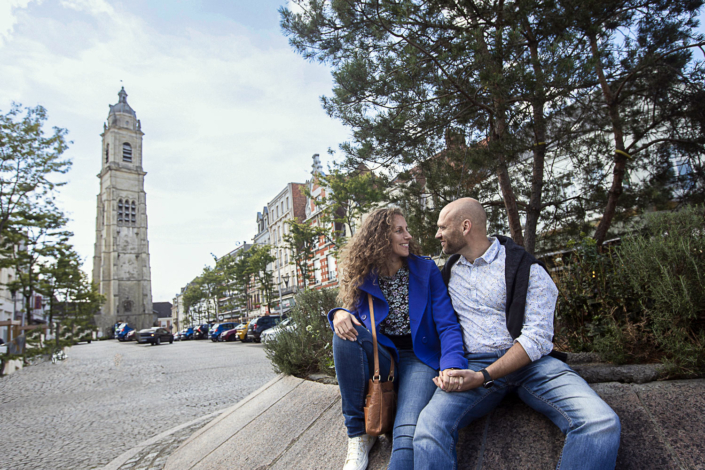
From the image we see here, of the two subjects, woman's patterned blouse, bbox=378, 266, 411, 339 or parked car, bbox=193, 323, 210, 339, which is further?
parked car, bbox=193, 323, 210, 339

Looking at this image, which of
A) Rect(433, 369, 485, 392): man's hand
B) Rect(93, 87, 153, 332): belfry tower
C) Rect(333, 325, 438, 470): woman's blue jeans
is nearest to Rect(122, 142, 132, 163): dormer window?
Rect(93, 87, 153, 332): belfry tower

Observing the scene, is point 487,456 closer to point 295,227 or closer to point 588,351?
point 588,351

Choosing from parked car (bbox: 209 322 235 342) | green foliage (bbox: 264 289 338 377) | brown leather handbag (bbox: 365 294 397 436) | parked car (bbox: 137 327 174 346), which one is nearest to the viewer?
brown leather handbag (bbox: 365 294 397 436)

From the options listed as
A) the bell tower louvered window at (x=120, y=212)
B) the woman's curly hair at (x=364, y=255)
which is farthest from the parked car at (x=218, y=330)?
the bell tower louvered window at (x=120, y=212)

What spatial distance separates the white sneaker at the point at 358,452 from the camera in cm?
243

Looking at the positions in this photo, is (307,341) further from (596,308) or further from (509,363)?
(509,363)

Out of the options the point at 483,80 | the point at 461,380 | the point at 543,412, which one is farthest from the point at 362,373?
the point at 483,80

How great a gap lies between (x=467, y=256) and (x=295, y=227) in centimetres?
2721

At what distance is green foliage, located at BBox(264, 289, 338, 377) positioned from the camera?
438 cm

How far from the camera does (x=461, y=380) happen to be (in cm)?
213

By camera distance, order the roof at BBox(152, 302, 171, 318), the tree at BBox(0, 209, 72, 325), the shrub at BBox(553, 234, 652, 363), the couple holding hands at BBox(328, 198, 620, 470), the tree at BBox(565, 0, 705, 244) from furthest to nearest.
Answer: the roof at BBox(152, 302, 171, 318)
the tree at BBox(0, 209, 72, 325)
the tree at BBox(565, 0, 705, 244)
the shrub at BBox(553, 234, 652, 363)
the couple holding hands at BBox(328, 198, 620, 470)

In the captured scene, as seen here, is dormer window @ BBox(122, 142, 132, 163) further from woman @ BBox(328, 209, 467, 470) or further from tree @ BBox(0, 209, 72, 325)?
woman @ BBox(328, 209, 467, 470)

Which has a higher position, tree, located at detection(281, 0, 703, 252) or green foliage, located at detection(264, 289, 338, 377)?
tree, located at detection(281, 0, 703, 252)

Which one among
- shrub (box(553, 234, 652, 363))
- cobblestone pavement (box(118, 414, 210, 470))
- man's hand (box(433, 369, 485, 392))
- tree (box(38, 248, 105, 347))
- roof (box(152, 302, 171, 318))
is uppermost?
roof (box(152, 302, 171, 318))
